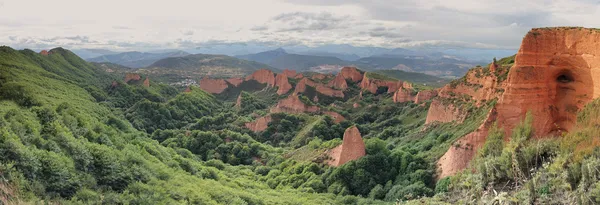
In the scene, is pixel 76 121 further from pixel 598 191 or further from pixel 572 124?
pixel 572 124

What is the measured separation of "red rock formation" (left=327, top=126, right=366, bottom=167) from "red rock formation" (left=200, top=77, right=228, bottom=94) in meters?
95.3

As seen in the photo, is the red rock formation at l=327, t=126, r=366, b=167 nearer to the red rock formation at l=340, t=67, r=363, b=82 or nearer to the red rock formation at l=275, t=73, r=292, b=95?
the red rock formation at l=275, t=73, r=292, b=95

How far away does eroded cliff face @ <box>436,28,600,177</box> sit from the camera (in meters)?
21.1

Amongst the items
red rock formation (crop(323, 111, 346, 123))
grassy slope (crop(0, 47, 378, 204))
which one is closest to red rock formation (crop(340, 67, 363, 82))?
red rock formation (crop(323, 111, 346, 123))

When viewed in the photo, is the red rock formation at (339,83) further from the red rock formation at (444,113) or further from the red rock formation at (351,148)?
the red rock formation at (351,148)

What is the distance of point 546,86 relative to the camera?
906 inches

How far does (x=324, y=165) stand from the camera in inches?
1407

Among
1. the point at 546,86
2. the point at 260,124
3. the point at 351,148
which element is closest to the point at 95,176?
the point at 351,148

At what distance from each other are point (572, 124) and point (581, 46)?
444 centimetres

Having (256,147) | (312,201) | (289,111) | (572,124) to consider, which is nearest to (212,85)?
(289,111)

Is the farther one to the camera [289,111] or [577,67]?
[289,111]

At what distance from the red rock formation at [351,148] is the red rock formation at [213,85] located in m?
A: 95.3

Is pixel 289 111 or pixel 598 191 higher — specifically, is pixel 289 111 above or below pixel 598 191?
below

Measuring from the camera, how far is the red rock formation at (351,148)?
107 ft
